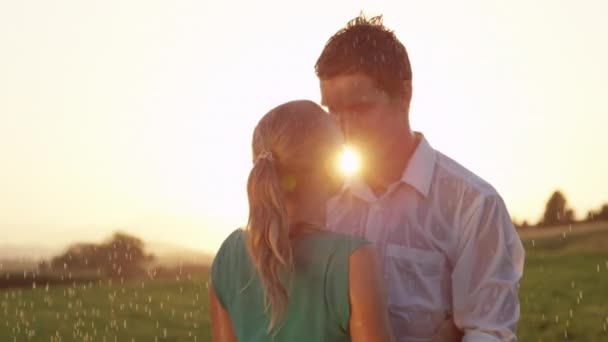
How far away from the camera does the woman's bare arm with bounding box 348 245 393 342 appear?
3848mm

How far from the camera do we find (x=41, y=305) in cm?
1780

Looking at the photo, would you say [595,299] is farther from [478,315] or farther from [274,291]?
[274,291]

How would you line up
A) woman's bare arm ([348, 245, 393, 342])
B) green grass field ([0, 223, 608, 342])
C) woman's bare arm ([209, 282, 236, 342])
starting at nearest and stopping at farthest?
woman's bare arm ([348, 245, 393, 342]) → woman's bare arm ([209, 282, 236, 342]) → green grass field ([0, 223, 608, 342])

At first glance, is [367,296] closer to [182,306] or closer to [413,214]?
[413,214]

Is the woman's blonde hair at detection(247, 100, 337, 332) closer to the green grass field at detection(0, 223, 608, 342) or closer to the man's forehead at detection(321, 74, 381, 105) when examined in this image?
the man's forehead at detection(321, 74, 381, 105)

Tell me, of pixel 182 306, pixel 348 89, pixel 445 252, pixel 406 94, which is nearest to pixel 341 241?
pixel 445 252

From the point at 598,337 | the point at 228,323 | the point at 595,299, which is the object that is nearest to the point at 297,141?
the point at 228,323

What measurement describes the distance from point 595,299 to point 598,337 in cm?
136

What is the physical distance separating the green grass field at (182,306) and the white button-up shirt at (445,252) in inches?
438

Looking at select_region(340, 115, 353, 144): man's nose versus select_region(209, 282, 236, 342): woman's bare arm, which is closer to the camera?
select_region(209, 282, 236, 342): woman's bare arm

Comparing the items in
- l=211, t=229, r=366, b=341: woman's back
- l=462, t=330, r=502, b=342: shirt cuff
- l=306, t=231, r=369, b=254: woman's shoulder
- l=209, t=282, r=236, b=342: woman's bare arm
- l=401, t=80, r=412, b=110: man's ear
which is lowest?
l=462, t=330, r=502, b=342: shirt cuff

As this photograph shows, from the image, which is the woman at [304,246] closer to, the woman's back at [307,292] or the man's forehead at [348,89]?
the woman's back at [307,292]

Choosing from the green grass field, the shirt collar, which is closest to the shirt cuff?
the shirt collar

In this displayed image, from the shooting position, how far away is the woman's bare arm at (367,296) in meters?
3.85
